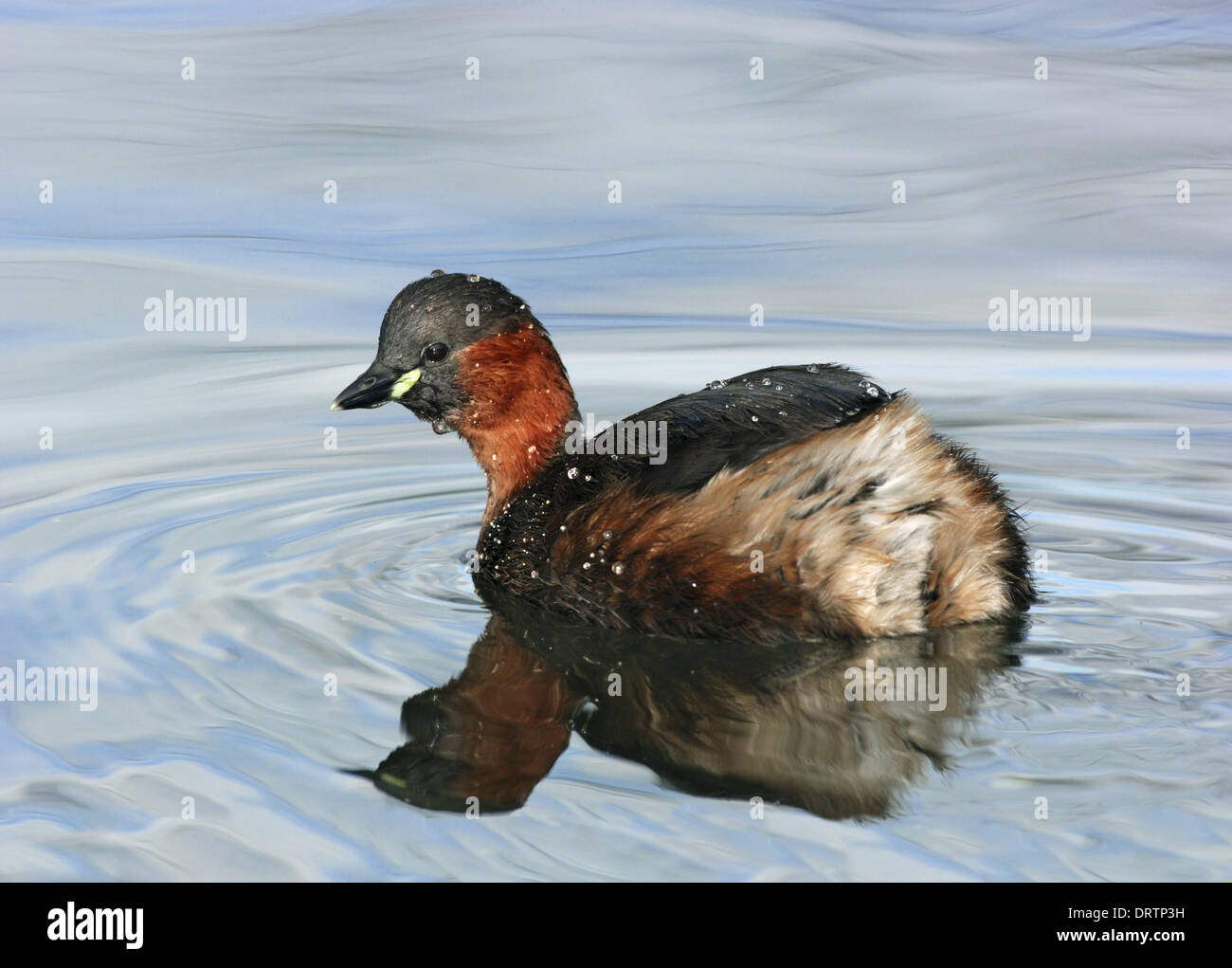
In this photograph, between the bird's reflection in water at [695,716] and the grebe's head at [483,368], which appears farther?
the grebe's head at [483,368]

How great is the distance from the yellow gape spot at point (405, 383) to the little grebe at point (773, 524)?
0.68m

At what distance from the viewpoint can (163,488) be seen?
7.87 meters

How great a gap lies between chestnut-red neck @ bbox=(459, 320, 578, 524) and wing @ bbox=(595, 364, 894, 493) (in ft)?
2.07

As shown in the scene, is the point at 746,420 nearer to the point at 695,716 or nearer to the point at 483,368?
the point at 695,716

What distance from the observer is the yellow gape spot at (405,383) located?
6.84 meters

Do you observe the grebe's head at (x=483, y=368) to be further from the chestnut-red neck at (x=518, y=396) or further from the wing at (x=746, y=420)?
the wing at (x=746, y=420)

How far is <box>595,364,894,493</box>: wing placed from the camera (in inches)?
233

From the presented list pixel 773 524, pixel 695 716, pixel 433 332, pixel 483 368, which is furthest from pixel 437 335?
pixel 695 716

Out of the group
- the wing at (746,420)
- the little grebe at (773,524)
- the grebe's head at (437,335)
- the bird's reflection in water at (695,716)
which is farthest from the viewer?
the grebe's head at (437,335)

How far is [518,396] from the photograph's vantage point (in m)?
6.83

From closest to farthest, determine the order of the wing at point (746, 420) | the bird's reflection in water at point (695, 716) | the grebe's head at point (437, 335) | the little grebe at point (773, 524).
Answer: the bird's reflection in water at point (695, 716), the little grebe at point (773, 524), the wing at point (746, 420), the grebe's head at point (437, 335)

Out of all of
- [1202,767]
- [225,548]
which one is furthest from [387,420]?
[1202,767]

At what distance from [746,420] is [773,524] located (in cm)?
40

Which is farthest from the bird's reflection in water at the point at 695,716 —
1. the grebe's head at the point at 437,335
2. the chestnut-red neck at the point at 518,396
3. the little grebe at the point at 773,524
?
the grebe's head at the point at 437,335
